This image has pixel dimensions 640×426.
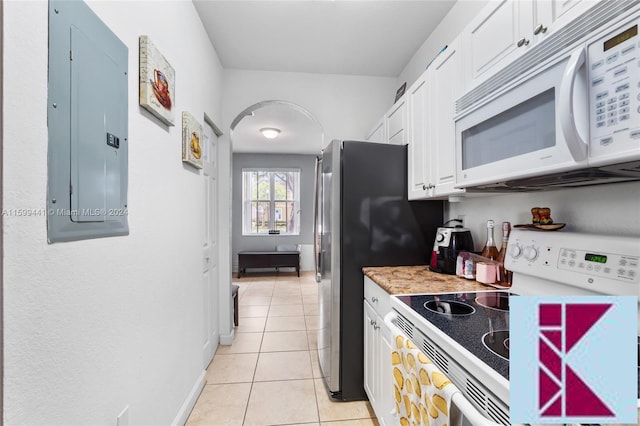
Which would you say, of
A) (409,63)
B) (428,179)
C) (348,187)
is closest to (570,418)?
(428,179)

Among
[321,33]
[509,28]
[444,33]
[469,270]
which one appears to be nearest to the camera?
[509,28]

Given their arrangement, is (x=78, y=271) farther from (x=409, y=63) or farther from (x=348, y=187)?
(x=409, y=63)

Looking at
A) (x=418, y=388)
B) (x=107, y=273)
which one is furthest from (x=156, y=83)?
(x=418, y=388)

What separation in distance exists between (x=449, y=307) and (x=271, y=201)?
5.94m

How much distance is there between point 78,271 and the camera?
2.84ft

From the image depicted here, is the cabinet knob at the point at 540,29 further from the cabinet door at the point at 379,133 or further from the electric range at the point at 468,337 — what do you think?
the cabinet door at the point at 379,133

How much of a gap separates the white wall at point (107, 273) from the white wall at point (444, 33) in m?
1.80

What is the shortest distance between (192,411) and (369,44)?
10.1 feet

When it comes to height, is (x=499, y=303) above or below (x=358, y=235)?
below

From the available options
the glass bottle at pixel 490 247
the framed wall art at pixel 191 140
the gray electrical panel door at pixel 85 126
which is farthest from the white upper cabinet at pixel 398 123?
the gray electrical panel door at pixel 85 126

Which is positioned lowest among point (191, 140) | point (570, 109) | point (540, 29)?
point (570, 109)

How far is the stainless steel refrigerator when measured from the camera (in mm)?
1936

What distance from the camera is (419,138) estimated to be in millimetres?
1839

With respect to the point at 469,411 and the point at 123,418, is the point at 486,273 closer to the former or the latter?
the point at 469,411
